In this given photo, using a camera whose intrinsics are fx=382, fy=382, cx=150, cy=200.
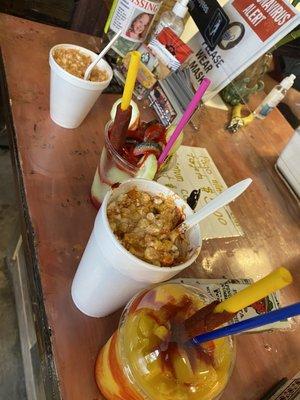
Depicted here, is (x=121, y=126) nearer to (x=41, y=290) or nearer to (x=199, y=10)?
(x=41, y=290)

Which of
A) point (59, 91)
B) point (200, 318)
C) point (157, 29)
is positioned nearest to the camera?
point (200, 318)

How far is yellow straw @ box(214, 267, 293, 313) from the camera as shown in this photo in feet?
1.27

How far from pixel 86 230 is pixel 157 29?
67cm

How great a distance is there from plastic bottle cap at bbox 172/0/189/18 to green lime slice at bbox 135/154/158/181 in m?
0.59

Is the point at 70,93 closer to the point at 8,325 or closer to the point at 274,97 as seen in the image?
the point at 274,97

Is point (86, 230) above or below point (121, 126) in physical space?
below

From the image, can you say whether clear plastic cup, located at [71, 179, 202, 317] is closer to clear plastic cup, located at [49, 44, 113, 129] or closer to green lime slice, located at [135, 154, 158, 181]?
green lime slice, located at [135, 154, 158, 181]

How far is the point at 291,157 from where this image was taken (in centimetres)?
118

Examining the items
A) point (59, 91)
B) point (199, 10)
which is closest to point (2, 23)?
point (59, 91)

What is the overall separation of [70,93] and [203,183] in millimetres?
413

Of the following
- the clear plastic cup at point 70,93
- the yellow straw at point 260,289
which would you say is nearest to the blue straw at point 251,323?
the yellow straw at point 260,289

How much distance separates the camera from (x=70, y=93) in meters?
0.88

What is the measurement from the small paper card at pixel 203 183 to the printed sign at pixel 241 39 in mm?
255

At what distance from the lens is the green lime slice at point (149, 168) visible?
69 centimetres
